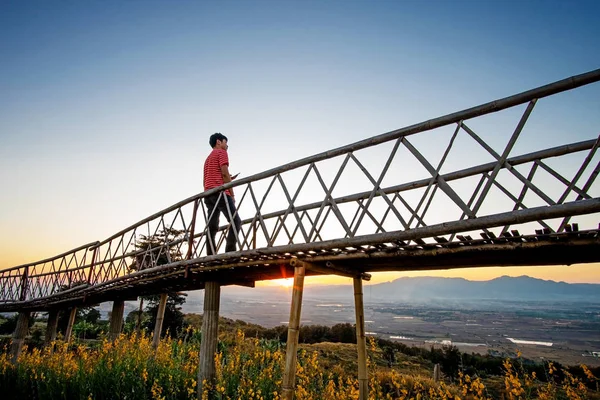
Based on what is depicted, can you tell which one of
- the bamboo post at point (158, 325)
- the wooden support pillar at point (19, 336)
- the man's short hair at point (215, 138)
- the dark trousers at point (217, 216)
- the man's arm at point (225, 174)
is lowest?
the wooden support pillar at point (19, 336)

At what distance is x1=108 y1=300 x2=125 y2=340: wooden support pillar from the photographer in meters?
14.9

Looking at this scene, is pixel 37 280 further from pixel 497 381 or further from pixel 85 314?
pixel 497 381

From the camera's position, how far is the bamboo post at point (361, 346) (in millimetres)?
6720

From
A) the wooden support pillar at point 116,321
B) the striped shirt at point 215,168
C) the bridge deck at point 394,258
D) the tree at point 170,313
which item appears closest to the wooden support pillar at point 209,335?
the bridge deck at point 394,258

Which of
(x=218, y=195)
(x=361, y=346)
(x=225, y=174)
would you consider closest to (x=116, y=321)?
(x=218, y=195)

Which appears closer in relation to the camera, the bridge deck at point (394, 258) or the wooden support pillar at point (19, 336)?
the bridge deck at point (394, 258)

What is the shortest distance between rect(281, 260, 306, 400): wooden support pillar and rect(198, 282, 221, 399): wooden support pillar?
10.9 ft

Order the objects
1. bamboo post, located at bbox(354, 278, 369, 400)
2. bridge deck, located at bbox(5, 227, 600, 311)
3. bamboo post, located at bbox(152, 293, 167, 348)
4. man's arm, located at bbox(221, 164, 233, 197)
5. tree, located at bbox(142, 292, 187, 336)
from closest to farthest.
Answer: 1. bridge deck, located at bbox(5, 227, 600, 311)
2. bamboo post, located at bbox(354, 278, 369, 400)
3. man's arm, located at bbox(221, 164, 233, 197)
4. bamboo post, located at bbox(152, 293, 167, 348)
5. tree, located at bbox(142, 292, 187, 336)

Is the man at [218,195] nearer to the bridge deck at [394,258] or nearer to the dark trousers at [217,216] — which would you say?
the dark trousers at [217,216]

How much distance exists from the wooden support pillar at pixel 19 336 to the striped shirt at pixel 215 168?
15781 mm

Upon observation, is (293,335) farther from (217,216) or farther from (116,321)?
(116,321)

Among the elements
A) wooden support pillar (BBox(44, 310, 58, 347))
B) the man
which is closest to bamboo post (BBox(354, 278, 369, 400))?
the man

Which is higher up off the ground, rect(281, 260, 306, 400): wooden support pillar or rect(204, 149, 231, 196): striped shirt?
rect(204, 149, 231, 196): striped shirt

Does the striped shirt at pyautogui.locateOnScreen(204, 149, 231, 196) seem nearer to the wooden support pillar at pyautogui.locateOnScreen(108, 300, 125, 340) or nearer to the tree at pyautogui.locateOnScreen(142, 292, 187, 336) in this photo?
the wooden support pillar at pyautogui.locateOnScreen(108, 300, 125, 340)
